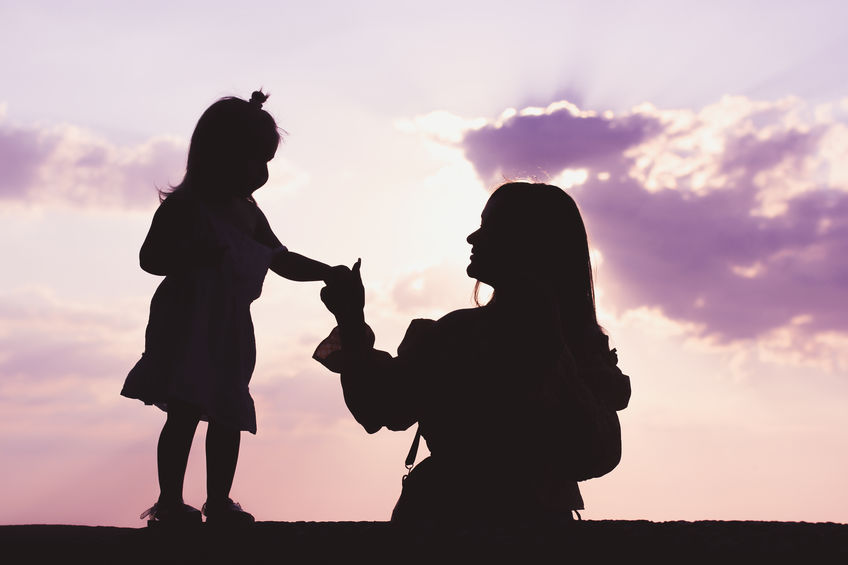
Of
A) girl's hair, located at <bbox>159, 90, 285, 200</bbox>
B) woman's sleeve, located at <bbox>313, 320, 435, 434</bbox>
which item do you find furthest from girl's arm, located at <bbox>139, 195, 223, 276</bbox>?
woman's sleeve, located at <bbox>313, 320, 435, 434</bbox>

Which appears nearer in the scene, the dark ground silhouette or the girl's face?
the dark ground silhouette

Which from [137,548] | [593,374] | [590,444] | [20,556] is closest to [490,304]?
[593,374]

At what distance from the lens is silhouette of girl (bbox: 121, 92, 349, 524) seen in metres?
4.50

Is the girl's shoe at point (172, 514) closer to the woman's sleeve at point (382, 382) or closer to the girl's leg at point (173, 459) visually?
the girl's leg at point (173, 459)

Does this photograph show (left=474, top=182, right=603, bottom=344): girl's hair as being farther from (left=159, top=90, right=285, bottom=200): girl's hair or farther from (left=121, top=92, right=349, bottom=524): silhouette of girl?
(left=159, top=90, right=285, bottom=200): girl's hair

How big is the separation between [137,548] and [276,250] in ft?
8.56

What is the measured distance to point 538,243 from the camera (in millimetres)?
3598

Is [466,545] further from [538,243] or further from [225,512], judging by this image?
[225,512]

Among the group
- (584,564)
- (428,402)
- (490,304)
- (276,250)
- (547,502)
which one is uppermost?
(276,250)

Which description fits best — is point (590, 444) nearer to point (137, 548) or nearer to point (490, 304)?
point (490, 304)

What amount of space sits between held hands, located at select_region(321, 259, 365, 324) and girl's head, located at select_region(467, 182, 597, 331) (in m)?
0.53

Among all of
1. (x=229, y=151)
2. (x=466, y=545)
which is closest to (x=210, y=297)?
(x=229, y=151)

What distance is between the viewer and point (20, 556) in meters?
2.86

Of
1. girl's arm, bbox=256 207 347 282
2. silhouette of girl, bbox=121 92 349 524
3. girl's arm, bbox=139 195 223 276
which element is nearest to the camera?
silhouette of girl, bbox=121 92 349 524
